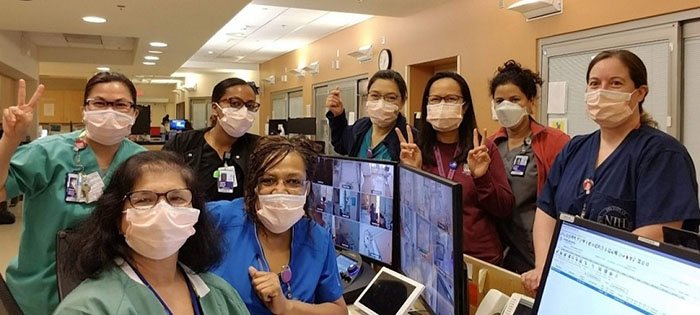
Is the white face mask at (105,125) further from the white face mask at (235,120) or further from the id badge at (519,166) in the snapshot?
the id badge at (519,166)

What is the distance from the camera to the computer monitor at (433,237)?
1.20m

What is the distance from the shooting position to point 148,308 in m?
1.14

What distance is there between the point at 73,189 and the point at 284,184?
31.1 inches

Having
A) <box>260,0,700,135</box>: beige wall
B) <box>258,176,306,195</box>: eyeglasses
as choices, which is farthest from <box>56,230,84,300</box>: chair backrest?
<box>260,0,700,135</box>: beige wall

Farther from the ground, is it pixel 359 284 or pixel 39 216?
pixel 39 216

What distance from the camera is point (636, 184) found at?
1.63 m

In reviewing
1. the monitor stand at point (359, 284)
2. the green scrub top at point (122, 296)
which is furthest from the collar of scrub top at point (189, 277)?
the monitor stand at point (359, 284)

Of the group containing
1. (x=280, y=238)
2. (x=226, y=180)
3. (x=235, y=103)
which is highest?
(x=235, y=103)

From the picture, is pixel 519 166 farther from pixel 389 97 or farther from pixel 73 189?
pixel 73 189

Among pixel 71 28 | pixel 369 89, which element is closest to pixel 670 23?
A: pixel 369 89

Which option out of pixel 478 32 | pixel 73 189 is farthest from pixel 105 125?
pixel 478 32

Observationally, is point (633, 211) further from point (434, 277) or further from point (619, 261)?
point (619, 261)

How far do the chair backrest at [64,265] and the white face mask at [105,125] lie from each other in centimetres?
58

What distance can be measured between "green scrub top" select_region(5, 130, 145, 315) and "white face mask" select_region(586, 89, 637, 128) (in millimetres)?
1575
